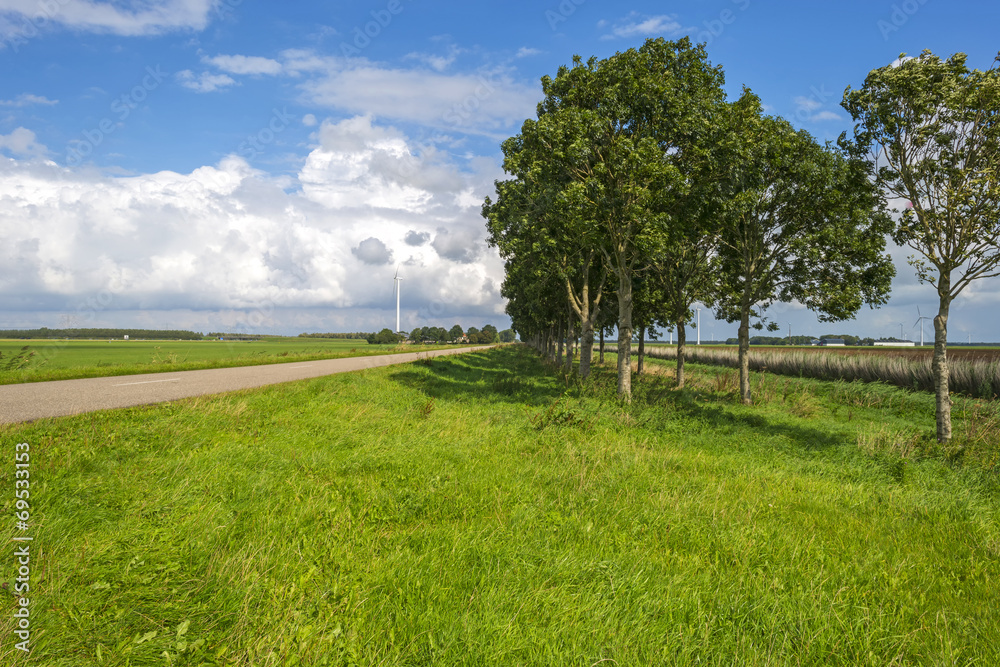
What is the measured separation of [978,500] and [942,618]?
5.08 m

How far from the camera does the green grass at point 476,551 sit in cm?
322

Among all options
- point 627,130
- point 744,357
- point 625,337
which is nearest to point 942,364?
point 625,337

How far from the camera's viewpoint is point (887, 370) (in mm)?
26641

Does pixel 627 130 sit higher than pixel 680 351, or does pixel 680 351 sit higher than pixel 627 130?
pixel 627 130

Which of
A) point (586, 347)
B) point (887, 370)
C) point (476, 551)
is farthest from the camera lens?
point (887, 370)

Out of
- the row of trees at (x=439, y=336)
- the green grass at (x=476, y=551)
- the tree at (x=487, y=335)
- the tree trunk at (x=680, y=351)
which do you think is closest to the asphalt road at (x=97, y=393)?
the green grass at (x=476, y=551)

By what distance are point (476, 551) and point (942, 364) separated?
12.2 metres

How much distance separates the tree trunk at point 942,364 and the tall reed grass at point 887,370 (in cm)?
1387

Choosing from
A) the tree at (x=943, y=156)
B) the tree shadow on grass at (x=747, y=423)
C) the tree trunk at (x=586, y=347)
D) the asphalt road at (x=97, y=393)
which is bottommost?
the tree shadow on grass at (x=747, y=423)

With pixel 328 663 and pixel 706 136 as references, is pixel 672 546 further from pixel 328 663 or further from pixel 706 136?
pixel 706 136

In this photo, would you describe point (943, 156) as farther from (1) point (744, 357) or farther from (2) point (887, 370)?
(2) point (887, 370)

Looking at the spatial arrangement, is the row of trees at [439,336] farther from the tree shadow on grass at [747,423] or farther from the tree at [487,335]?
the tree shadow on grass at [747,423]

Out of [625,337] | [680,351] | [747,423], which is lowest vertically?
[747,423]

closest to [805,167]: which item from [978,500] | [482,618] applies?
[978,500]
